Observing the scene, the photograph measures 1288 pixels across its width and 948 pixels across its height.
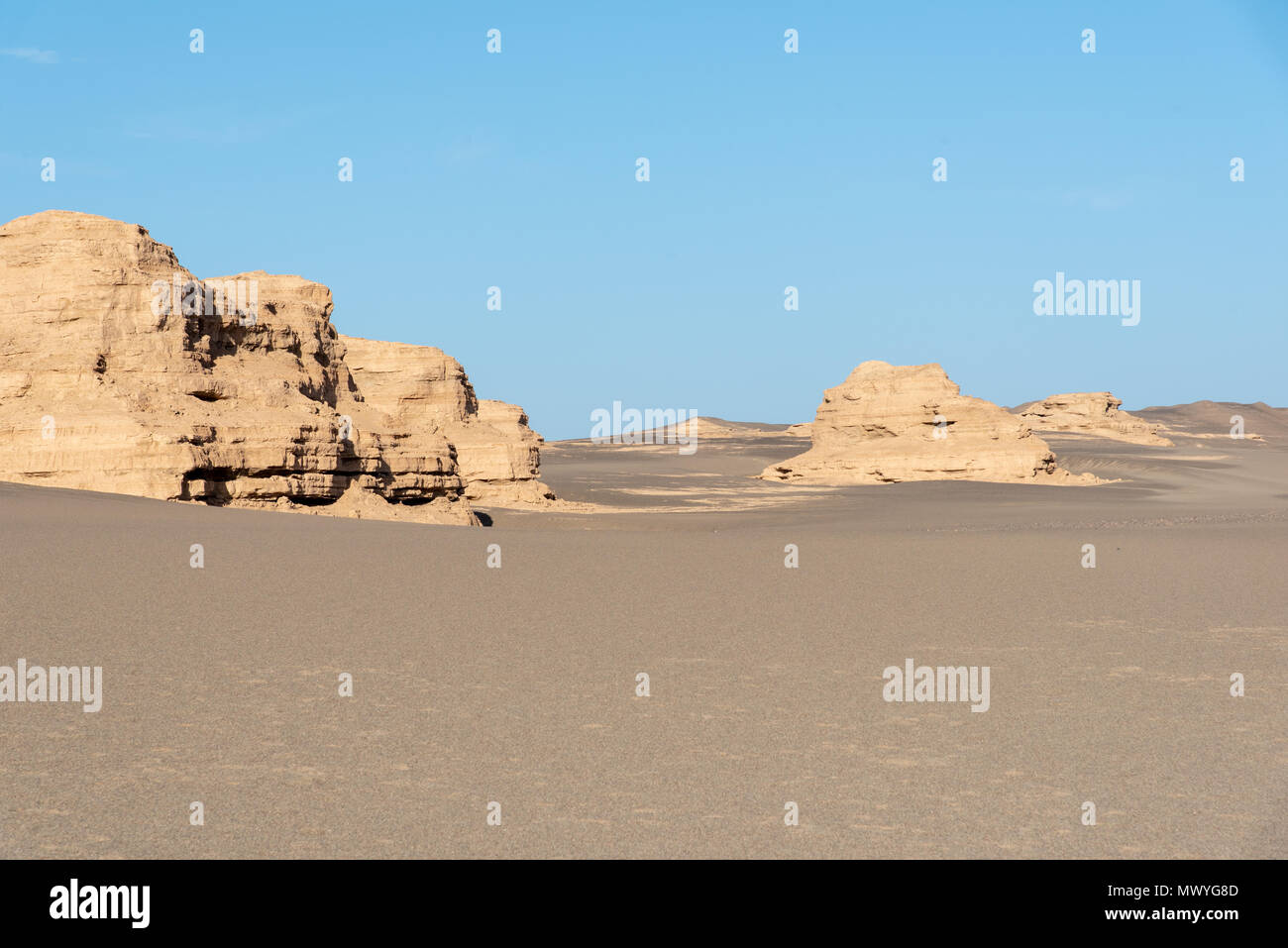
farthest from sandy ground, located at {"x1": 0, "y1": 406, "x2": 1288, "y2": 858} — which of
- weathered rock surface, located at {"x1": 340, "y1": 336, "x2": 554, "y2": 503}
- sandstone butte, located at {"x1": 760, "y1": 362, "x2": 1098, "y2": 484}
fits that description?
sandstone butte, located at {"x1": 760, "y1": 362, "x2": 1098, "y2": 484}

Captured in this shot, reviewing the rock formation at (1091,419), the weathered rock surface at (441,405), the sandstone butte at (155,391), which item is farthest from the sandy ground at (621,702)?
the rock formation at (1091,419)

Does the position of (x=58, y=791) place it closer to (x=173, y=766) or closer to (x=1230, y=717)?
(x=173, y=766)

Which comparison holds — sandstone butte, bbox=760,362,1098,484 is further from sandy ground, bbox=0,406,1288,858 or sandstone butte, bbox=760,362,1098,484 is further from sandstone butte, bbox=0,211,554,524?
sandy ground, bbox=0,406,1288,858

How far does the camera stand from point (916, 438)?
50.3 m

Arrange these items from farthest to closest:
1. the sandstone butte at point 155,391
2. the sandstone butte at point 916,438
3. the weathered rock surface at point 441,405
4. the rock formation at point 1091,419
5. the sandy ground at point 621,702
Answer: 1. the rock formation at point 1091,419
2. the sandstone butte at point 916,438
3. the weathered rock surface at point 441,405
4. the sandstone butte at point 155,391
5. the sandy ground at point 621,702

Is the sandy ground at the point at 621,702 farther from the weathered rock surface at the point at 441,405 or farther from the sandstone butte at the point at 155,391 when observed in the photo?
the weathered rock surface at the point at 441,405

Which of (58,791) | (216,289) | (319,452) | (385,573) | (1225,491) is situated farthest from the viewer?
(1225,491)

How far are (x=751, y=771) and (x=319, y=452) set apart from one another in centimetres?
1769

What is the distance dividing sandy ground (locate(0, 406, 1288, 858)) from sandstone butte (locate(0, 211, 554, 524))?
14.8ft

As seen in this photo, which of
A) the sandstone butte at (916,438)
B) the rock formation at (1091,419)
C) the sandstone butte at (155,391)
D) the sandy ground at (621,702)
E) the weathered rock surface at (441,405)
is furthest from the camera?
the rock formation at (1091,419)

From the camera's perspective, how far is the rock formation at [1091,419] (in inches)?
3563

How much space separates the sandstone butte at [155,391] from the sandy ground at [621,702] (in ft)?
14.8

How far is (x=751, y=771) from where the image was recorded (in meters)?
5.42
